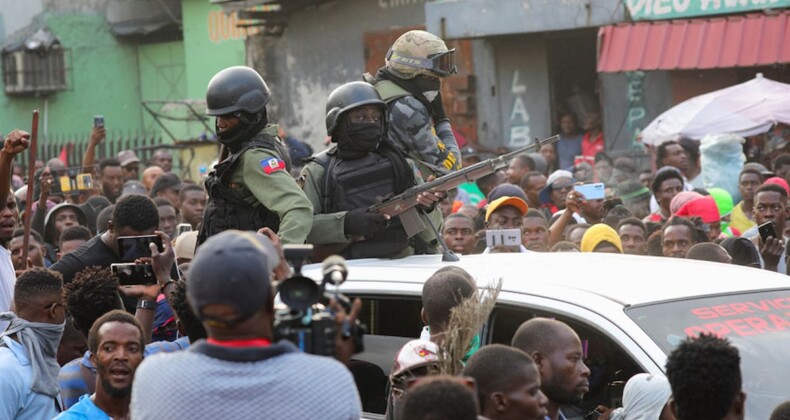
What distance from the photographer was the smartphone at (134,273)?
5887 millimetres

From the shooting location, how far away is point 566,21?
55.3 ft

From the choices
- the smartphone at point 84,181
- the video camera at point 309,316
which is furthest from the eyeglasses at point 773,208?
the video camera at point 309,316

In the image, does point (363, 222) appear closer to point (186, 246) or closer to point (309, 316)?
point (186, 246)

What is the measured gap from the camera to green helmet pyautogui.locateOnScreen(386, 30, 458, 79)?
7.33 metres

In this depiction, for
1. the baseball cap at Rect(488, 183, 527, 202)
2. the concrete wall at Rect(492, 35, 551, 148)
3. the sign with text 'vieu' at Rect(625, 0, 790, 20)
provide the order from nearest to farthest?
the baseball cap at Rect(488, 183, 527, 202) → the sign with text 'vieu' at Rect(625, 0, 790, 20) → the concrete wall at Rect(492, 35, 551, 148)

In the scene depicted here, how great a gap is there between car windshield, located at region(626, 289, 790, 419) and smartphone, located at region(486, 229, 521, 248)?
2403 mm

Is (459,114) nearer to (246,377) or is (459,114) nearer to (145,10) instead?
(145,10)

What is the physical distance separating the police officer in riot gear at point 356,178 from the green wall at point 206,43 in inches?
704

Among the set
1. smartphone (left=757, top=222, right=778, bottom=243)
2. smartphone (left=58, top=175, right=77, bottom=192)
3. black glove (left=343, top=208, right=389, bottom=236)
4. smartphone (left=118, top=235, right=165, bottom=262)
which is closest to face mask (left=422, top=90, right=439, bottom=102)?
black glove (left=343, top=208, right=389, bottom=236)

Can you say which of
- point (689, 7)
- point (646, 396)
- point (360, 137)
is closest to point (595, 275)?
point (646, 396)

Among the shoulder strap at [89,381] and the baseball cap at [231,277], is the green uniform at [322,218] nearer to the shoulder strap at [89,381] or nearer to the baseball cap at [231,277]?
the shoulder strap at [89,381]

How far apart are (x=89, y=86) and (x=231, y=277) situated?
84.9 feet

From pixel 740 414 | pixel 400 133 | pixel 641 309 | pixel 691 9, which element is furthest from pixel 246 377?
pixel 691 9

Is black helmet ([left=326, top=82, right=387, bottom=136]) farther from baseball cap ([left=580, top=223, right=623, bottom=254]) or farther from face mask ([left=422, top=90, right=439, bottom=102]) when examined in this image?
baseball cap ([left=580, top=223, right=623, bottom=254])
